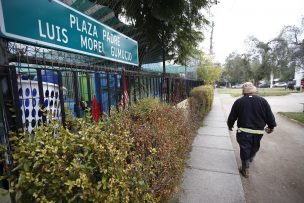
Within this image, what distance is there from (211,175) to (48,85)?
11.4 ft

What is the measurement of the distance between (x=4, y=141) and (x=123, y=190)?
991mm

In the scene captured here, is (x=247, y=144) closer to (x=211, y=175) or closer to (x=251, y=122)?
(x=251, y=122)

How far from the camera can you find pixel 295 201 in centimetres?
319

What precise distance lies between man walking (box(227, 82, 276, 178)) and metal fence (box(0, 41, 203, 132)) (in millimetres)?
2388

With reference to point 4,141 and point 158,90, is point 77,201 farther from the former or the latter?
point 158,90

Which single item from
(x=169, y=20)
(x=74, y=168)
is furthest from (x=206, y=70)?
(x=74, y=168)

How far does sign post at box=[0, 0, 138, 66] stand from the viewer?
1.33 meters

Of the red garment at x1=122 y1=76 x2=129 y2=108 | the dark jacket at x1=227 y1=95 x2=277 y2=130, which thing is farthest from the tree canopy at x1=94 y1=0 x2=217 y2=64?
the dark jacket at x1=227 y1=95 x2=277 y2=130

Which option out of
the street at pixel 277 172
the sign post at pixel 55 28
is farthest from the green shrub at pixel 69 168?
the street at pixel 277 172

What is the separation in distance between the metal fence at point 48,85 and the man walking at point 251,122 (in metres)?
2.39

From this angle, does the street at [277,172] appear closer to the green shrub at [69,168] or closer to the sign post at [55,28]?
the green shrub at [69,168]

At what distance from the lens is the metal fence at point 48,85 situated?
151cm

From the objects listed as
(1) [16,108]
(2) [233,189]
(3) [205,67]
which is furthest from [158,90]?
(3) [205,67]

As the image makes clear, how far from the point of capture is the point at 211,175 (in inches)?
155
